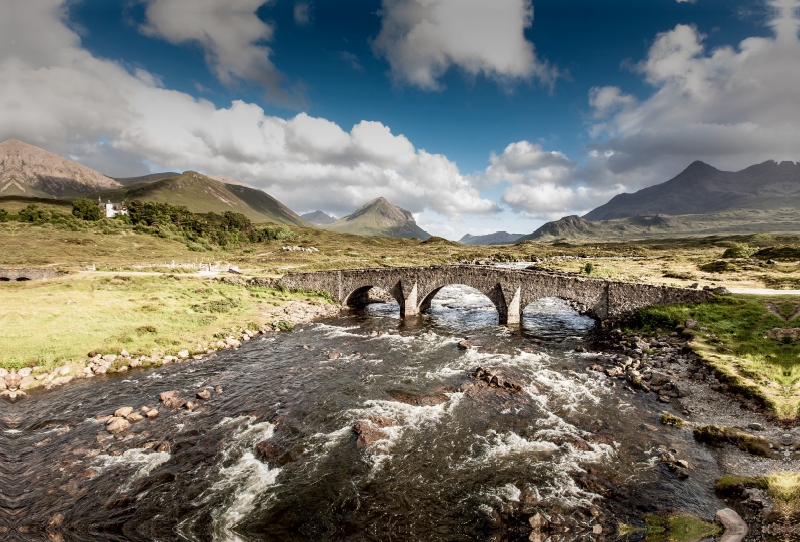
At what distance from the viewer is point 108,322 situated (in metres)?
33.9

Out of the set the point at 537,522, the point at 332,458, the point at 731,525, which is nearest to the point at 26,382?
the point at 332,458

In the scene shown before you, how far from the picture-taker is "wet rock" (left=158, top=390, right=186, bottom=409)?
21.6 m

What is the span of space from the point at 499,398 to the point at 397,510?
36.0 ft

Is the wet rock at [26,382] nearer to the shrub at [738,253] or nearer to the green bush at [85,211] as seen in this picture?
the shrub at [738,253]

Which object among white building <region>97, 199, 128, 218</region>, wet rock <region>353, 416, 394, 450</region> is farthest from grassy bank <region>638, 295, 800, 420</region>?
white building <region>97, 199, 128, 218</region>

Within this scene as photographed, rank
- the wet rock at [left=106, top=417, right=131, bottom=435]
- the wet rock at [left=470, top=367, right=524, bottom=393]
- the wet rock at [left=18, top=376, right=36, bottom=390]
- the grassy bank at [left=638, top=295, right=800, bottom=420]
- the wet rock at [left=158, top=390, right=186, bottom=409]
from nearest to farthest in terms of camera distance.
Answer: the wet rock at [left=106, top=417, right=131, bottom=435], the grassy bank at [left=638, top=295, right=800, bottom=420], the wet rock at [left=158, top=390, right=186, bottom=409], the wet rock at [left=18, top=376, right=36, bottom=390], the wet rock at [left=470, top=367, right=524, bottom=393]

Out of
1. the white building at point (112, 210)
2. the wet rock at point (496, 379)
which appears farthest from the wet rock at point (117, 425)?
the white building at point (112, 210)

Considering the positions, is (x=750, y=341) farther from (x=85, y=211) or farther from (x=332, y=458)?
(x=85, y=211)

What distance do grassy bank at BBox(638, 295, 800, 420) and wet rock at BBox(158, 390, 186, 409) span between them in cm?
3221

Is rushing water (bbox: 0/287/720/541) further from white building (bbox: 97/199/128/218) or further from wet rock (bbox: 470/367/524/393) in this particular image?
white building (bbox: 97/199/128/218)

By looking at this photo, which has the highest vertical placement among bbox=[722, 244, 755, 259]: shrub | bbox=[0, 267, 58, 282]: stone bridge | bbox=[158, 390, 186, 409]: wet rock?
bbox=[722, 244, 755, 259]: shrub

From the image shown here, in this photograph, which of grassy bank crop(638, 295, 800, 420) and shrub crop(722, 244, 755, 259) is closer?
grassy bank crop(638, 295, 800, 420)

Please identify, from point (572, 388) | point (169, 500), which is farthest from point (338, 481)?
point (572, 388)

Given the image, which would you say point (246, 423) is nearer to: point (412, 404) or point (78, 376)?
point (412, 404)
